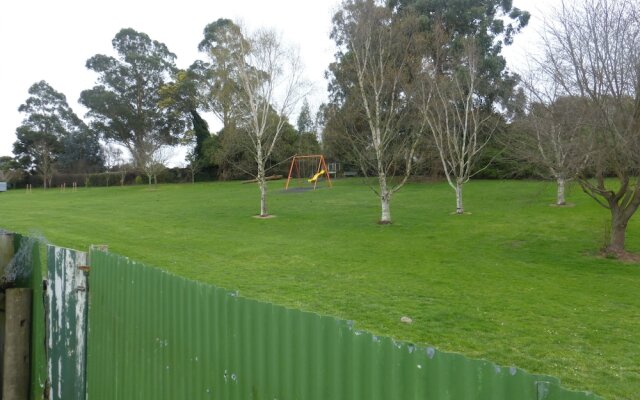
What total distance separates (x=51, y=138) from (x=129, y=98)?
12247 millimetres

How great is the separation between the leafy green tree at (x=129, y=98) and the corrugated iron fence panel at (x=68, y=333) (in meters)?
64.8

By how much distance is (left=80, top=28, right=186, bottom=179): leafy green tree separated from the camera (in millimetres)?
67875

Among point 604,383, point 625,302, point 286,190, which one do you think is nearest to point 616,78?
point 625,302

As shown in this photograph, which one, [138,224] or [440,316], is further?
[138,224]

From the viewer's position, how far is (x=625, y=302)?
11281 millimetres

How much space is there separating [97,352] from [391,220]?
2112cm

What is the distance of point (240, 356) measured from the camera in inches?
118

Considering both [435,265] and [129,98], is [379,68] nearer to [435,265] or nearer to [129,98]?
[435,265]

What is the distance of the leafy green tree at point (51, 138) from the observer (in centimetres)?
6838

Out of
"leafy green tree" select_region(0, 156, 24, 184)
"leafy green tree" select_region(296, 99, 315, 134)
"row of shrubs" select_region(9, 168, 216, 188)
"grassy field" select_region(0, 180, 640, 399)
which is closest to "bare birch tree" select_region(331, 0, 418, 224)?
"grassy field" select_region(0, 180, 640, 399)

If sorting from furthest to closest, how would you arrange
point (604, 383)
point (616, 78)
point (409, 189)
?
point (409, 189) < point (616, 78) < point (604, 383)

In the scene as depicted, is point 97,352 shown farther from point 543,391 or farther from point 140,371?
point 543,391

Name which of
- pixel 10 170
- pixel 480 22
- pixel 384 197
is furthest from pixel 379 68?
pixel 10 170

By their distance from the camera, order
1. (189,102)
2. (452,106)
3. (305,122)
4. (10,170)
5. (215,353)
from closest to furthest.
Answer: (215,353) < (452,106) < (305,122) < (10,170) < (189,102)
